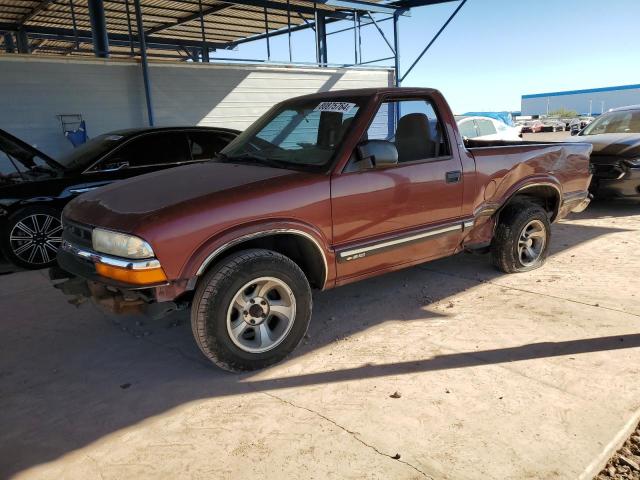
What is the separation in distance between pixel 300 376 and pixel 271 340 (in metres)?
0.32

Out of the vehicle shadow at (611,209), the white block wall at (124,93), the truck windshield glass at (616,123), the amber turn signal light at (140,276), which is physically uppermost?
the white block wall at (124,93)

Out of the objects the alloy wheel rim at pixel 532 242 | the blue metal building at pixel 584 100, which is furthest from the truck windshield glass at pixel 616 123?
the blue metal building at pixel 584 100

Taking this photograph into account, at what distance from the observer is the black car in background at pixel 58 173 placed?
600cm

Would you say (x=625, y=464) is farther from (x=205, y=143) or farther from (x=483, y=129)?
(x=483, y=129)

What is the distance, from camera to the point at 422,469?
2.43 meters

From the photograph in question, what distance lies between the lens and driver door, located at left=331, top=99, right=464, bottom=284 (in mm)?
3719

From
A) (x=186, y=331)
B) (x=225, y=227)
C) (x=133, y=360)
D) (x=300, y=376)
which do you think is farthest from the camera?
(x=186, y=331)

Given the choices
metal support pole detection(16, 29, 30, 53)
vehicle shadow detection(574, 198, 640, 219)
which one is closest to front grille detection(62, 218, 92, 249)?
vehicle shadow detection(574, 198, 640, 219)

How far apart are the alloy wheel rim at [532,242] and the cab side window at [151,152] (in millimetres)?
4320

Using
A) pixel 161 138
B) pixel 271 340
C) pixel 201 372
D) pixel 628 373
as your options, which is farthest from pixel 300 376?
pixel 161 138

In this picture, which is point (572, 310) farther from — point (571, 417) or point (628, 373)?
point (571, 417)

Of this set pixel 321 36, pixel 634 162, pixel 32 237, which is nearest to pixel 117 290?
pixel 32 237

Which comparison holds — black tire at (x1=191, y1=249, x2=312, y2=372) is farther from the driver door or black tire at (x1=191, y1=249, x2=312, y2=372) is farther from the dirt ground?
the dirt ground

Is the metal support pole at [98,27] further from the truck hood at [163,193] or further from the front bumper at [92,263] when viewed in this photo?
the front bumper at [92,263]
